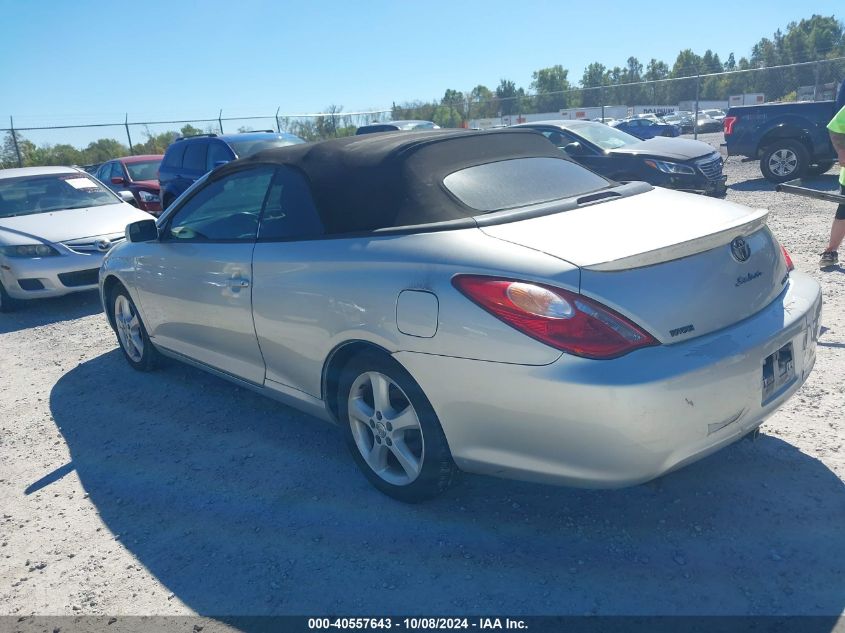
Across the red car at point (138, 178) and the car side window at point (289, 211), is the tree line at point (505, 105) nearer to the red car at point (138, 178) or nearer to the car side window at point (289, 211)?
the red car at point (138, 178)

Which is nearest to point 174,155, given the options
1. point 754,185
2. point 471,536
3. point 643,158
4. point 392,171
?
point 643,158

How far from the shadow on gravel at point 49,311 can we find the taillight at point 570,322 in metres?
6.29

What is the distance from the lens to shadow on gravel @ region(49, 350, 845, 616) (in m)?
2.51

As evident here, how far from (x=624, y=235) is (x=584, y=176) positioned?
1.10 meters

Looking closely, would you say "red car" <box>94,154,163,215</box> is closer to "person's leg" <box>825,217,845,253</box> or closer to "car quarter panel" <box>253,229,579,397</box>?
"car quarter panel" <box>253,229,579,397</box>

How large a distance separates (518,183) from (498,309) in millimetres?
1048

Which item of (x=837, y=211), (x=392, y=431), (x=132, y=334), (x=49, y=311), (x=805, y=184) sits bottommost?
(x=49, y=311)

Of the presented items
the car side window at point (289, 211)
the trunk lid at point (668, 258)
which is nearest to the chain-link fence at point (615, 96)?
the trunk lid at point (668, 258)

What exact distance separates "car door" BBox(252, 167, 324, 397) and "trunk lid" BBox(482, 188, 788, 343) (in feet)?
2.72

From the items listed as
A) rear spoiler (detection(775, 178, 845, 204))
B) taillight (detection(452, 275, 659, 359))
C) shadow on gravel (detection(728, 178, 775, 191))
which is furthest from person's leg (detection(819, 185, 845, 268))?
shadow on gravel (detection(728, 178, 775, 191))

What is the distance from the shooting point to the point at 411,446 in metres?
3.08

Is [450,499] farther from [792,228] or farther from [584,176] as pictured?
[792,228]

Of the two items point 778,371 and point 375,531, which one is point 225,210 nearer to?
point 375,531

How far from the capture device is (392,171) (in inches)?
125
